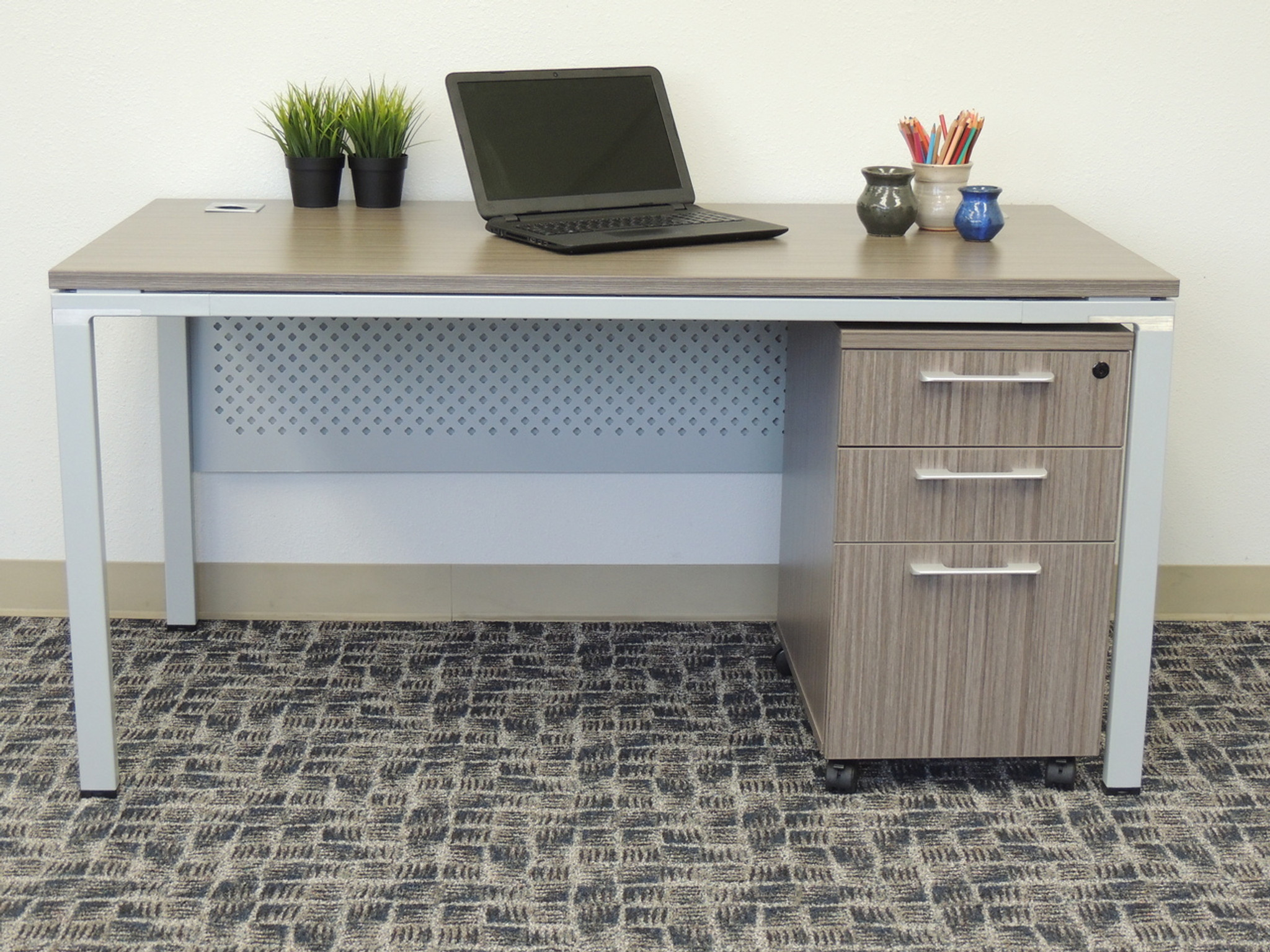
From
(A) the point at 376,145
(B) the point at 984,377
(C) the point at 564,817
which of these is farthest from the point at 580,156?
(C) the point at 564,817

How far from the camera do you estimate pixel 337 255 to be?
183 centimetres

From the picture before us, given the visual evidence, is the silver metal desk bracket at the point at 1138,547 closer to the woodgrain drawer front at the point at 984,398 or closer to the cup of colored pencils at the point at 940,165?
the woodgrain drawer front at the point at 984,398

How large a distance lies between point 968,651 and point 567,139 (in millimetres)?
942

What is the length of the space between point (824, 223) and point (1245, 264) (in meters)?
0.79

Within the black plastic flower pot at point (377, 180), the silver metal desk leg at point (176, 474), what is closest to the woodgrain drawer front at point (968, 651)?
the black plastic flower pot at point (377, 180)

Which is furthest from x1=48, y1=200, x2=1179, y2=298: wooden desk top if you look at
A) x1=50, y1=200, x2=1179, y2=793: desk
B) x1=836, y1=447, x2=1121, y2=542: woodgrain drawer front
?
x1=836, y1=447, x2=1121, y2=542: woodgrain drawer front

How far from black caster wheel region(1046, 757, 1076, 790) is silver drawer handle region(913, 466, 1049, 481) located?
425 millimetres

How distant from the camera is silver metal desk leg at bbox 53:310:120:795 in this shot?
5.70 ft

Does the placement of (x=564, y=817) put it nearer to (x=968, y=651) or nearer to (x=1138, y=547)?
(x=968, y=651)

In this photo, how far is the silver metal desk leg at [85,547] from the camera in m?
→ 1.74

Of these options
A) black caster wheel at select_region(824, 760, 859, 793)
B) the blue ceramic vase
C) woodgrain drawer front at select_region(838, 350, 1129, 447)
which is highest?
the blue ceramic vase

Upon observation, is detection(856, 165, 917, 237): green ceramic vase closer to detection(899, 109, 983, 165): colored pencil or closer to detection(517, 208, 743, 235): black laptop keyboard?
detection(899, 109, 983, 165): colored pencil

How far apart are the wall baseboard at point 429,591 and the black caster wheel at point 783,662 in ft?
0.72

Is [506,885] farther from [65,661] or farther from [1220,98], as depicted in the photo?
[1220,98]
